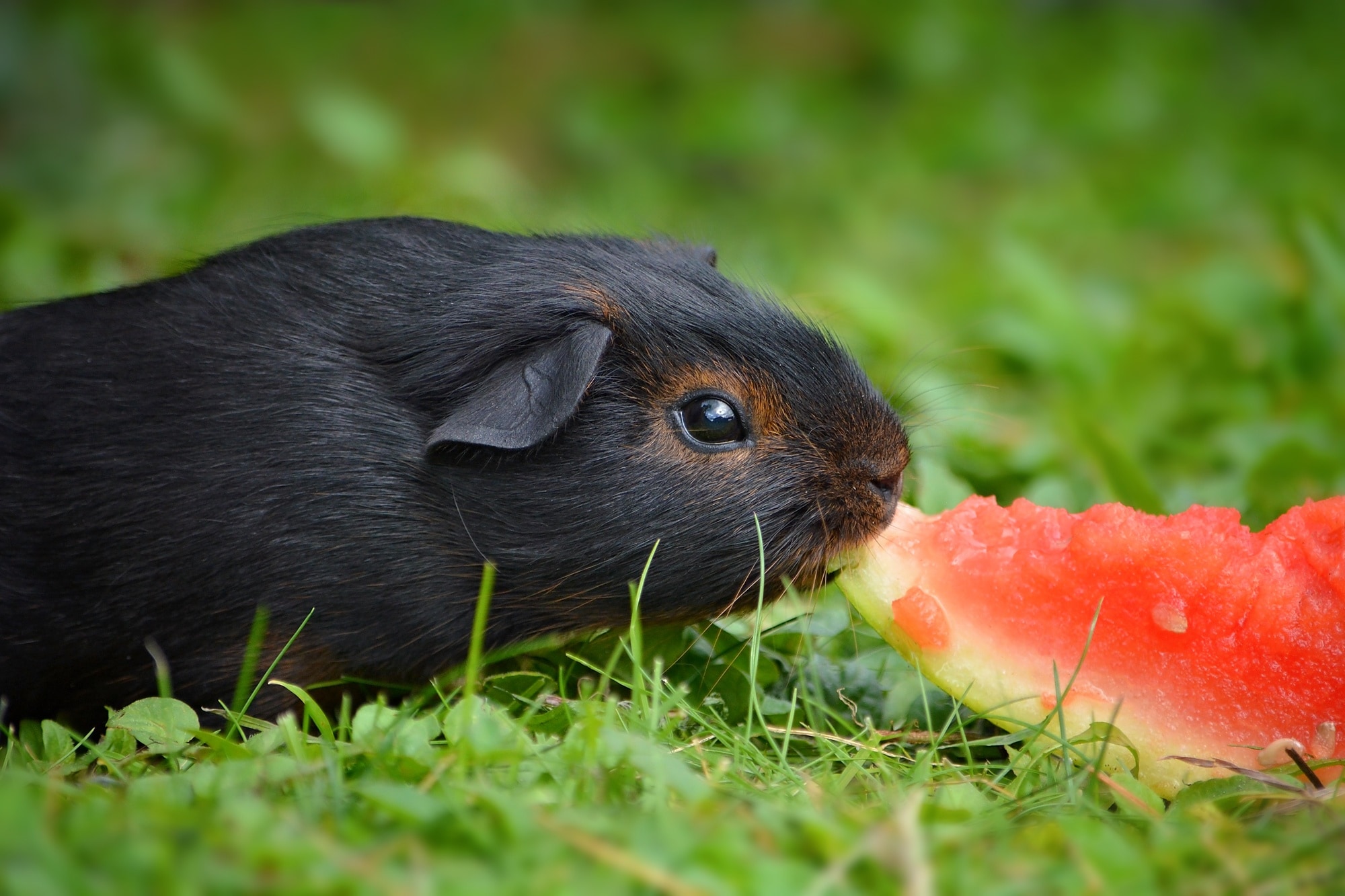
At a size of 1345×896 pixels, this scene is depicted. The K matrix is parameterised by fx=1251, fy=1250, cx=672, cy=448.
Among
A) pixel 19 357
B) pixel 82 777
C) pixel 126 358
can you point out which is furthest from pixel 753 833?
pixel 19 357

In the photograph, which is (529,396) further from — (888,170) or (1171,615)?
(888,170)

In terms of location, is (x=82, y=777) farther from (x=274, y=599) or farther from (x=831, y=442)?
(x=831, y=442)

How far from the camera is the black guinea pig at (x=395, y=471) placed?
9.61 feet

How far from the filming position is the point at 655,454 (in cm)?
304

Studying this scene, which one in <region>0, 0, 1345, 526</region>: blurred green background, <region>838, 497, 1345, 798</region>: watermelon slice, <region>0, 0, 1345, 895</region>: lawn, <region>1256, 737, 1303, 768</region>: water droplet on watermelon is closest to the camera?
<region>0, 0, 1345, 895</region>: lawn

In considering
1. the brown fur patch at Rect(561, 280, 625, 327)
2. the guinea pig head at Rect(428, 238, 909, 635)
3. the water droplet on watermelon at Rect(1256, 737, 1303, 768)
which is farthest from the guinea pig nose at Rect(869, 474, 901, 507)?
the water droplet on watermelon at Rect(1256, 737, 1303, 768)

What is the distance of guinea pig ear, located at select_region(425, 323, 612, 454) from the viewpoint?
288 cm

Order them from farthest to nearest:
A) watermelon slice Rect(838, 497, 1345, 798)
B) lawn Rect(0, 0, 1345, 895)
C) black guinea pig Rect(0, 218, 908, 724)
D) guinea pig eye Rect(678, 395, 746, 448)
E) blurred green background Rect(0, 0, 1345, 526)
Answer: blurred green background Rect(0, 0, 1345, 526) → guinea pig eye Rect(678, 395, 746, 448) → black guinea pig Rect(0, 218, 908, 724) → watermelon slice Rect(838, 497, 1345, 798) → lawn Rect(0, 0, 1345, 895)

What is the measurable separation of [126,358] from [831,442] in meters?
1.75

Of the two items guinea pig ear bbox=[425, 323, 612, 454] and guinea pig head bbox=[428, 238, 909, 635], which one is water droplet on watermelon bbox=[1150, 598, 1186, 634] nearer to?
guinea pig head bbox=[428, 238, 909, 635]

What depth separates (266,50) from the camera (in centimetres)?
854

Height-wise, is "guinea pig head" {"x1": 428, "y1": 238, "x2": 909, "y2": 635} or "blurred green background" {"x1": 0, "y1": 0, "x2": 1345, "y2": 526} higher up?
"blurred green background" {"x1": 0, "y1": 0, "x2": 1345, "y2": 526}

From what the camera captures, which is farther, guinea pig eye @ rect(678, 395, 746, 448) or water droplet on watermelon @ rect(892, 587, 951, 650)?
guinea pig eye @ rect(678, 395, 746, 448)

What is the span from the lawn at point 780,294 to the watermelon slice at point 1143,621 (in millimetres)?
197
